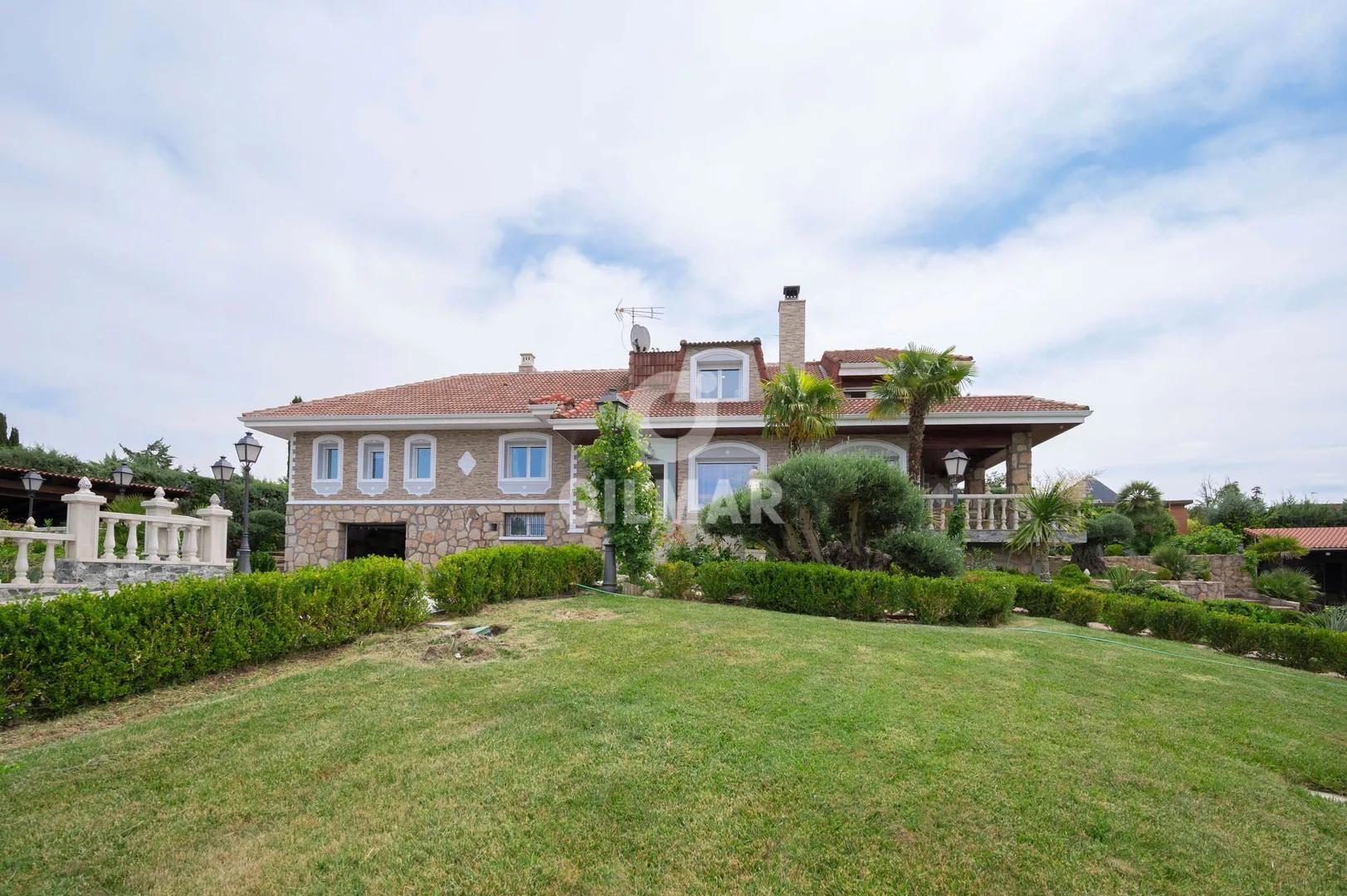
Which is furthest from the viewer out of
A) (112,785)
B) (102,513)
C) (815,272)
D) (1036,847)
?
(815,272)

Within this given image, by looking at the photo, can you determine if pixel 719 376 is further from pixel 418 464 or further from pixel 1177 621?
pixel 1177 621

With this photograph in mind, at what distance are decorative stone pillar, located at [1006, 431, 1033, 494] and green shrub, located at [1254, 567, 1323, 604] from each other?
8465mm

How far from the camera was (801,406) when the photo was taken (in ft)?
46.4

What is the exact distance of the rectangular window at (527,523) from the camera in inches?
667

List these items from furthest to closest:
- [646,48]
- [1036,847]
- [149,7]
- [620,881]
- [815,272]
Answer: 1. [815,272]
2. [646,48]
3. [149,7]
4. [1036,847]
5. [620,881]

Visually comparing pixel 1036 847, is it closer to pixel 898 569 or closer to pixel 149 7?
pixel 898 569

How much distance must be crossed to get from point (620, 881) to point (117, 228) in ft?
38.1

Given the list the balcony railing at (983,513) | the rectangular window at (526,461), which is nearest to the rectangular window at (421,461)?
the rectangular window at (526,461)

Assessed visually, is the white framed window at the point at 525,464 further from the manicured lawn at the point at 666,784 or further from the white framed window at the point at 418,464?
the manicured lawn at the point at 666,784

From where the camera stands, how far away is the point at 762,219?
11617 millimetres

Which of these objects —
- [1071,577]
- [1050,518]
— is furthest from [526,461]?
[1071,577]

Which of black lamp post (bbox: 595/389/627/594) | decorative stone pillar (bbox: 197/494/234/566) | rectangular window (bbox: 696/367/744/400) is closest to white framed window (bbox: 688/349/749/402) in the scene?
rectangular window (bbox: 696/367/744/400)

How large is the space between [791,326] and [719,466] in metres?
4.87

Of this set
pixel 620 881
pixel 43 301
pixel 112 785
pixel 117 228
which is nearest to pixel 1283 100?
pixel 620 881
